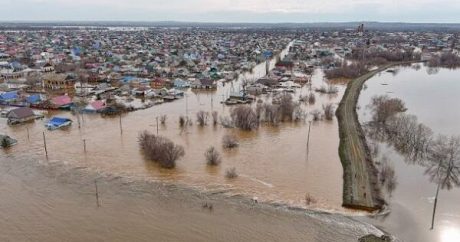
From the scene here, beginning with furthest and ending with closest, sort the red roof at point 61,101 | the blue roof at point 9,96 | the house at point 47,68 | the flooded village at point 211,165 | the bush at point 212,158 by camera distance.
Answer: the house at point 47,68, the blue roof at point 9,96, the red roof at point 61,101, the bush at point 212,158, the flooded village at point 211,165

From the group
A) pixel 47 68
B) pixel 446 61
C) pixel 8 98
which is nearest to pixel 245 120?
pixel 8 98

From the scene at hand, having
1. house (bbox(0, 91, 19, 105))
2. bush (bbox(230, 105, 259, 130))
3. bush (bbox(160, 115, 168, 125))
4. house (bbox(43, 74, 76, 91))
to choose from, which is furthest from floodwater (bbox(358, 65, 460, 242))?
house (bbox(0, 91, 19, 105))

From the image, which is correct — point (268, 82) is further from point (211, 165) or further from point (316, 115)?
point (211, 165)

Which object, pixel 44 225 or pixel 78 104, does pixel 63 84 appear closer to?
pixel 78 104

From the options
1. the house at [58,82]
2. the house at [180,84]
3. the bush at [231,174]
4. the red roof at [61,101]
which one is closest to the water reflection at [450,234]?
the bush at [231,174]

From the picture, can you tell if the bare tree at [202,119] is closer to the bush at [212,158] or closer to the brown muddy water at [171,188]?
the brown muddy water at [171,188]

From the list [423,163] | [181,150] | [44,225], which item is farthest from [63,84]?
[423,163]

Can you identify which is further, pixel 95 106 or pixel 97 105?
pixel 97 105
